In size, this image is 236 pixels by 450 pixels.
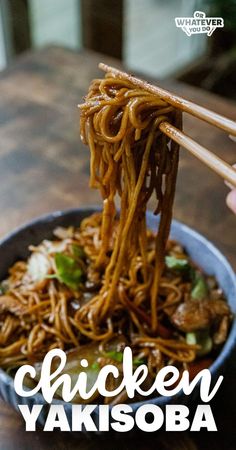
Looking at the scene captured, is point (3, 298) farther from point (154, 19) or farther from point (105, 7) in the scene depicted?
point (154, 19)

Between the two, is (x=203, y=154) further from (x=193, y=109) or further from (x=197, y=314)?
(x=197, y=314)

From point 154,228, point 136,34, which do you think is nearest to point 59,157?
point 154,228

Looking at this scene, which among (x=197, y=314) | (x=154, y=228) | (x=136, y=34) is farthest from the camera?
(x=136, y=34)

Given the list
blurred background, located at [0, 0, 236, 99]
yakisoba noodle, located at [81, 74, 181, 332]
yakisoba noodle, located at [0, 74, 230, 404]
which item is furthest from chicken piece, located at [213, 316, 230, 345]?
blurred background, located at [0, 0, 236, 99]

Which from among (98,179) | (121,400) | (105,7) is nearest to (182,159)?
(98,179)

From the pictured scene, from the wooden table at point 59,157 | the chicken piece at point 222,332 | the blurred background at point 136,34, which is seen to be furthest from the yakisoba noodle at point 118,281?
the blurred background at point 136,34
